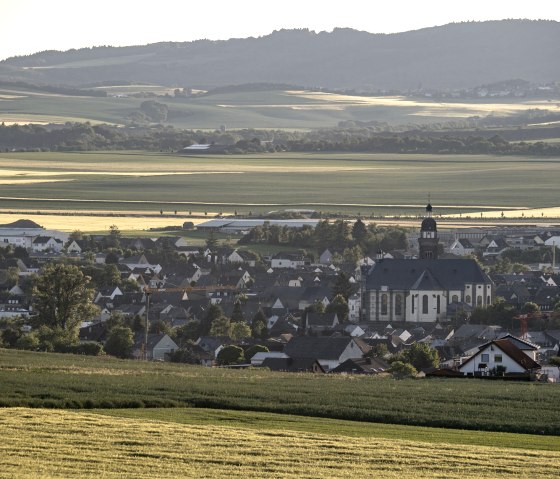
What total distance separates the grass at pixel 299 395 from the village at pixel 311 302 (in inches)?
300

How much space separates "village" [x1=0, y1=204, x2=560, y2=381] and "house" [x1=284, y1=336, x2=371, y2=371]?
0.25ft

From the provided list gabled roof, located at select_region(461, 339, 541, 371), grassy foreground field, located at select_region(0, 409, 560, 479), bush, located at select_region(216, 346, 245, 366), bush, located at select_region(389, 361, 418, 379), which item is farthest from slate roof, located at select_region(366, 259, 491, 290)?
grassy foreground field, located at select_region(0, 409, 560, 479)

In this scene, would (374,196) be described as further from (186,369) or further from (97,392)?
(97,392)

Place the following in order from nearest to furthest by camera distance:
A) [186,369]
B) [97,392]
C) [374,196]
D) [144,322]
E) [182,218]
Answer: [97,392] → [186,369] → [144,322] → [182,218] → [374,196]

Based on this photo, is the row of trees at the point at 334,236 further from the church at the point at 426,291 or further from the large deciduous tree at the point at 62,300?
the large deciduous tree at the point at 62,300

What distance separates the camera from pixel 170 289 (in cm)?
9912

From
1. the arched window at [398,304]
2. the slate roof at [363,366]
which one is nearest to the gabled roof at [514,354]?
the slate roof at [363,366]

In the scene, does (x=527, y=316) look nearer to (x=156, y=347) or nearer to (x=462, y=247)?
(x=156, y=347)

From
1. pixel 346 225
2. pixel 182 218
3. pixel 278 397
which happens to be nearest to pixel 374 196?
pixel 182 218

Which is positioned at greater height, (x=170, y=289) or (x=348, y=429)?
(x=348, y=429)

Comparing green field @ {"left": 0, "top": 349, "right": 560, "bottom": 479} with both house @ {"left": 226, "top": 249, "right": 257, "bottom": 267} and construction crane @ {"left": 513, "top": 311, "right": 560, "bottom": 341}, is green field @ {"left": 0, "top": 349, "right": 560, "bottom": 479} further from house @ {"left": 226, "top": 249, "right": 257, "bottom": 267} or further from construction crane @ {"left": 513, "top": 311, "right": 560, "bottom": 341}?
house @ {"left": 226, "top": 249, "right": 257, "bottom": 267}

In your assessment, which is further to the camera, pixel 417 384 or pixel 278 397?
pixel 417 384

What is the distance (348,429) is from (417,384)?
11980 millimetres

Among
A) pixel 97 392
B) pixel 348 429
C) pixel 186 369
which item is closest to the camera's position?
pixel 348 429
